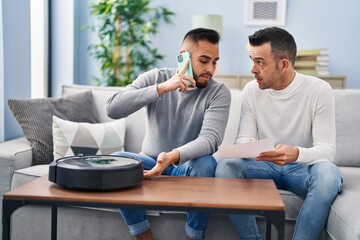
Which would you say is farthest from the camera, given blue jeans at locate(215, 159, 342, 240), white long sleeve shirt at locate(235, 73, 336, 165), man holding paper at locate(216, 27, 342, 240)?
white long sleeve shirt at locate(235, 73, 336, 165)

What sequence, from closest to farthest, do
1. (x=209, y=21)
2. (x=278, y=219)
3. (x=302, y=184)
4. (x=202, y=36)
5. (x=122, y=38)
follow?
1. (x=278, y=219)
2. (x=302, y=184)
3. (x=202, y=36)
4. (x=209, y=21)
5. (x=122, y=38)

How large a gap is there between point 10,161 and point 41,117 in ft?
1.19

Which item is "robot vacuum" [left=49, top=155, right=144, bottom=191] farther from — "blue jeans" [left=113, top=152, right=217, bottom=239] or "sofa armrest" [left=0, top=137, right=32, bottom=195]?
"sofa armrest" [left=0, top=137, right=32, bottom=195]

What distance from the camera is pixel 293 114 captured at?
2293mm

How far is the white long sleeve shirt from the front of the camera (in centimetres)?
223

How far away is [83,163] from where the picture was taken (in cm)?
170

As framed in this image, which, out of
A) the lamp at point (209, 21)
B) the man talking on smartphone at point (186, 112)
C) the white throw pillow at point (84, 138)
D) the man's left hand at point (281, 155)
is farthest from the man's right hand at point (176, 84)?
the lamp at point (209, 21)

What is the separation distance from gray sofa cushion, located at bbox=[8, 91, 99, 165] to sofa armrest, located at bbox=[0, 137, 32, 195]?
0.24 ft

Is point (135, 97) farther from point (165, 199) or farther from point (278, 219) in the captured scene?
point (278, 219)

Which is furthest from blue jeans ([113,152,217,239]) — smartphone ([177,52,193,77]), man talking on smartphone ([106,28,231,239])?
Result: smartphone ([177,52,193,77])

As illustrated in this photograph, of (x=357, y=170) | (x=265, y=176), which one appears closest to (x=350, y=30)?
(x=357, y=170)

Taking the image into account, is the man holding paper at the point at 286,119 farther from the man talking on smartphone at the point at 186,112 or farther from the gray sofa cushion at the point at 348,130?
the gray sofa cushion at the point at 348,130

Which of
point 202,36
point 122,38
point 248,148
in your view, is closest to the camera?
point 248,148

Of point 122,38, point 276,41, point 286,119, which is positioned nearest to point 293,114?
point 286,119
